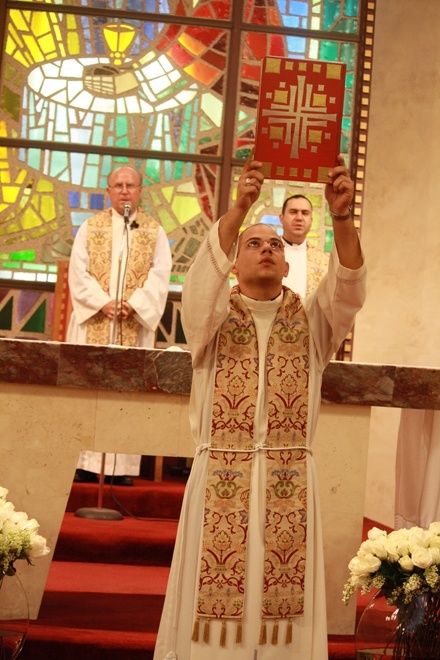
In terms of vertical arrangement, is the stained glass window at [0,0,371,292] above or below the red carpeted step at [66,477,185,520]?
above

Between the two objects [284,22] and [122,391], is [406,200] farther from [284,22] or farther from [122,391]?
[122,391]

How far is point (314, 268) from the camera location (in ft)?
25.7

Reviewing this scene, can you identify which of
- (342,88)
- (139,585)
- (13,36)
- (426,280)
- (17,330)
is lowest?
(139,585)

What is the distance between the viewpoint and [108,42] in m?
9.18

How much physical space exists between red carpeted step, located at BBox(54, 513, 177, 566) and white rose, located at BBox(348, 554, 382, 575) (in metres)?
2.45

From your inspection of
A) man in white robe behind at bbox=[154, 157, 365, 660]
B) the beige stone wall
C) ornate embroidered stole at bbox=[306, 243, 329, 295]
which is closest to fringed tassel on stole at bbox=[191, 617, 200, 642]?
man in white robe behind at bbox=[154, 157, 365, 660]

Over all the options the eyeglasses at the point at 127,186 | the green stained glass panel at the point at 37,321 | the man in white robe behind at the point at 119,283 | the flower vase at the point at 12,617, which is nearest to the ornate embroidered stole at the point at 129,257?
the man in white robe behind at the point at 119,283

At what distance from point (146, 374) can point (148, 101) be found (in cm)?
492

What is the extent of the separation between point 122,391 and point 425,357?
4.28 m

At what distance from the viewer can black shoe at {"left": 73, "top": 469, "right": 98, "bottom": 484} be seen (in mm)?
7690

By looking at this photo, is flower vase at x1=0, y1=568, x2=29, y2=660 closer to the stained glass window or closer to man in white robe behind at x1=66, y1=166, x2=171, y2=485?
man in white robe behind at x1=66, y1=166, x2=171, y2=485

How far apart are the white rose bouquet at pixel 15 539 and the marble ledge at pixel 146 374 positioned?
722 millimetres

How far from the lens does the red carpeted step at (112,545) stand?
605 cm

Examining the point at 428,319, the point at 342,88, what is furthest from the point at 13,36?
the point at 342,88
